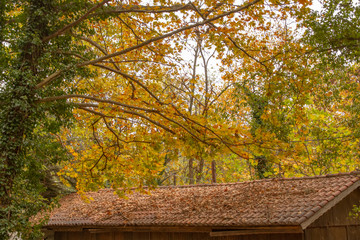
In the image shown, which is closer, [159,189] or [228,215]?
[228,215]

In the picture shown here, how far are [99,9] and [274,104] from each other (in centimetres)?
482

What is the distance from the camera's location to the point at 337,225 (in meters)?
8.95

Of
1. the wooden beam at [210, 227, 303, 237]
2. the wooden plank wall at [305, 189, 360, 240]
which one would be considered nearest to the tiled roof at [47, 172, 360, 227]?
the wooden beam at [210, 227, 303, 237]

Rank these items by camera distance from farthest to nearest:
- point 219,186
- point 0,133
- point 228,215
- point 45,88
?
point 219,186 → point 228,215 → point 45,88 → point 0,133

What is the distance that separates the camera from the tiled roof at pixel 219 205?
800 cm

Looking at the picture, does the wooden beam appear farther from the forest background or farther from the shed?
the forest background

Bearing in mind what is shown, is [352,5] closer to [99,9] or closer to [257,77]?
[257,77]

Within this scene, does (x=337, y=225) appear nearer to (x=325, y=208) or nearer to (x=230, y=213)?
(x=325, y=208)

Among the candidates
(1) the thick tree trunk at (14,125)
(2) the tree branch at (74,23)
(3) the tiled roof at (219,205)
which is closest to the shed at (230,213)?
(3) the tiled roof at (219,205)

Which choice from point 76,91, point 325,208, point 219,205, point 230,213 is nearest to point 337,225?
point 325,208

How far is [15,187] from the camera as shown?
7621 millimetres

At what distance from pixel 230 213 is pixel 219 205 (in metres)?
0.86

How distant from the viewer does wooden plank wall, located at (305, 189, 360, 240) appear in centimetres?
855

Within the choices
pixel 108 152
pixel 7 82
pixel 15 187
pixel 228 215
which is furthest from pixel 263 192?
pixel 7 82
